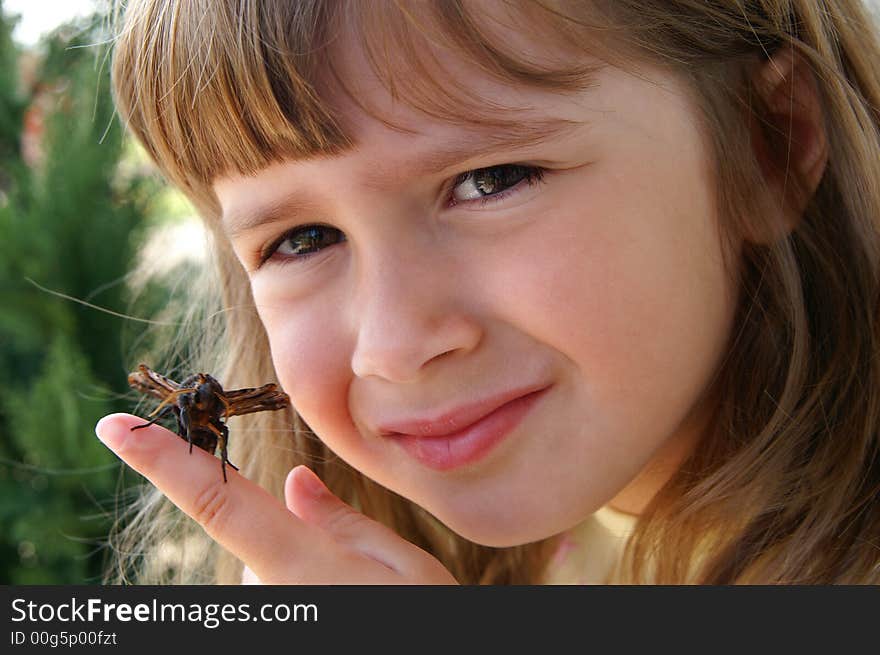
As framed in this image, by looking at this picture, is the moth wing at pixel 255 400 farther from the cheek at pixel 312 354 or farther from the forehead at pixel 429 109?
the forehead at pixel 429 109

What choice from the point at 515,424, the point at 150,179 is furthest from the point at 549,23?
the point at 150,179

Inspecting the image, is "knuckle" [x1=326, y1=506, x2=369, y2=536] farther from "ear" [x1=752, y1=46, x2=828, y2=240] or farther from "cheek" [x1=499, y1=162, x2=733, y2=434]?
"ear" [x1=752, y1=46, x2=828, y2=240]

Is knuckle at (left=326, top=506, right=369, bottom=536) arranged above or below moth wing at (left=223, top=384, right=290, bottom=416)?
below

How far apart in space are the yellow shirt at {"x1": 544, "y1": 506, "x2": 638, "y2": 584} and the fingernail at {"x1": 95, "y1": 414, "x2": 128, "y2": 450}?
929 millimetres

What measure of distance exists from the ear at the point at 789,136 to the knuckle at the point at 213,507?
86 centimetres

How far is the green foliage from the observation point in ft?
8.19

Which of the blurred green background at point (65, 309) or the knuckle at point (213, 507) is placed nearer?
the knuckle at point (213, 507)

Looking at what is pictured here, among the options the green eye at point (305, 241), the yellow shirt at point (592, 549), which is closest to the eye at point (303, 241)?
the green eye at point (305, 241)

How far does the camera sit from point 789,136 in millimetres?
1394

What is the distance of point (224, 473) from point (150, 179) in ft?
5.73

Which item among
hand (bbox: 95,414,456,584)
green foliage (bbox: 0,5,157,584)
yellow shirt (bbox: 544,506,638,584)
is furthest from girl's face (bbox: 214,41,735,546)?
green foliage (bbox: 0,5,157,584)

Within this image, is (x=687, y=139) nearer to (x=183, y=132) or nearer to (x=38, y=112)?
(x=183, y=132)

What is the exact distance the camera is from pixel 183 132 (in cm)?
136

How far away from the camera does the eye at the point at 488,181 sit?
4.03 feet
